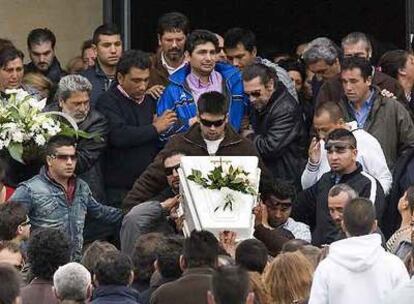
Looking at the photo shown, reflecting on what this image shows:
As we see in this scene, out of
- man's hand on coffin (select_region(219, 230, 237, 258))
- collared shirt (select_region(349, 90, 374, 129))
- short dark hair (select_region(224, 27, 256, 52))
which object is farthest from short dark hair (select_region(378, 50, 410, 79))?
Answer: man's hand on coffin (select_region(219, 230, 237, 258))

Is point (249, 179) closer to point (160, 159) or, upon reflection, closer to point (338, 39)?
point (160, 159)

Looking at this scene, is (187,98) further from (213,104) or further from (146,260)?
(146,260)

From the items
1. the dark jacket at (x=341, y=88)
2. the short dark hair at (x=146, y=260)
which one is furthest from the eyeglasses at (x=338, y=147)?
the short dark hair at (x=146, y=260)

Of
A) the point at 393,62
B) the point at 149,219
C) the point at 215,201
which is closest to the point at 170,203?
the point at 149,219

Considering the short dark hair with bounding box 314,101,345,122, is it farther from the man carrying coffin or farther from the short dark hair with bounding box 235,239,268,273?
the short dark hair with bounding box 235,239,268,273

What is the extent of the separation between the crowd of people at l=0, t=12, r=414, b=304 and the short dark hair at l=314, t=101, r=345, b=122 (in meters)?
0.02

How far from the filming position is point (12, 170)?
16812 millimetres

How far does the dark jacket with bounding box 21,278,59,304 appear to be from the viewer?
13172mm

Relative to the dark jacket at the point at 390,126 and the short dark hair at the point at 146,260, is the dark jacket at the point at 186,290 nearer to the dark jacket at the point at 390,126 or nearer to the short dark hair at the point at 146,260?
the short dark hair at the point at 146,260

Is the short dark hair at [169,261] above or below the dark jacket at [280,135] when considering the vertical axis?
below

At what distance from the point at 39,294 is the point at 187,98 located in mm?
4613

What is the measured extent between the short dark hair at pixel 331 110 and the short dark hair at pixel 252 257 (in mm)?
3717

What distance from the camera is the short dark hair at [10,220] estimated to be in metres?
14.7

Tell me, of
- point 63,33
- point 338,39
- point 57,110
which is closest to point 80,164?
point 57,110
